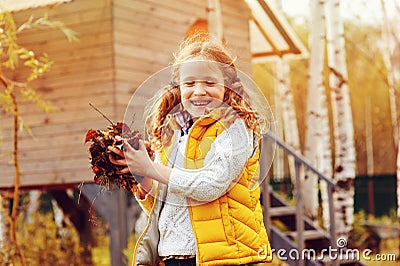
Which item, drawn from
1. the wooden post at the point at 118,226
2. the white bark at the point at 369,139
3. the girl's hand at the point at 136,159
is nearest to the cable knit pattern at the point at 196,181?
the girl's hand at the point at 136,159

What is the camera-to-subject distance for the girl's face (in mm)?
2602

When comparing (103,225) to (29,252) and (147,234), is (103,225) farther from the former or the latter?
(147,234)

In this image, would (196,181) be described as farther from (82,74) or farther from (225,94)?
(82,74)

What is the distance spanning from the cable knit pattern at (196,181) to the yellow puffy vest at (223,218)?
4cm

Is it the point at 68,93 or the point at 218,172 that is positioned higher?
the point at 68,93

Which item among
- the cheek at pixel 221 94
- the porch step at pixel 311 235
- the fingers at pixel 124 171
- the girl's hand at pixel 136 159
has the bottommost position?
the porch step at pixel 311 235

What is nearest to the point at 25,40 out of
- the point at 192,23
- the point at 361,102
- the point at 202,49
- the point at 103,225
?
the point at 192,23

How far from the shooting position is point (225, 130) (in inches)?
101

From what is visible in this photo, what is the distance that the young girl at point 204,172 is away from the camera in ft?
8.19

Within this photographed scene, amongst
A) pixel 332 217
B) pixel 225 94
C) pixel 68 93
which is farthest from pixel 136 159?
pixel 68 93

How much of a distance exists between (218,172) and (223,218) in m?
0.17

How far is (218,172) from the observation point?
249cm

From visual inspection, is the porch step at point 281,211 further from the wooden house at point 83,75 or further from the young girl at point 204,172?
the young girl at point 204,172

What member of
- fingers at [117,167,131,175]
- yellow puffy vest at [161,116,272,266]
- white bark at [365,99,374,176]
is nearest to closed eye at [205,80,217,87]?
yellow puffy vest at [161,116,272,266]
